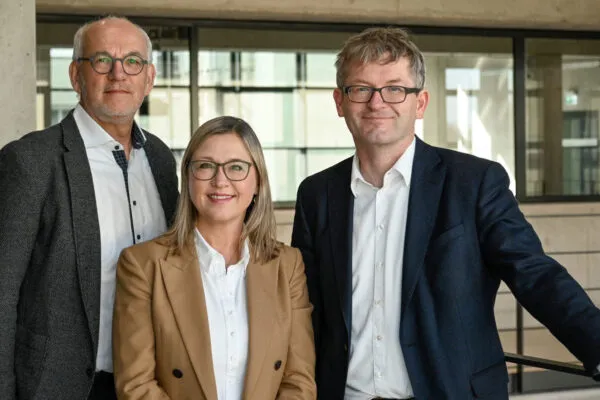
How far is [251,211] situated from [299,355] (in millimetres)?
370

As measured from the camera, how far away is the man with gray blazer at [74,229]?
7.47ft

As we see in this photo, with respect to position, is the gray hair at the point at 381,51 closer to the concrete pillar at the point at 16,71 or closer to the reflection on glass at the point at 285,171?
the concrete pillar at the point at 16,71

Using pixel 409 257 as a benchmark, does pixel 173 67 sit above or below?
above

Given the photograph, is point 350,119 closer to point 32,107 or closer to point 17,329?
point 17,329

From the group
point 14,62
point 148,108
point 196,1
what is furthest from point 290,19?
point 14,62

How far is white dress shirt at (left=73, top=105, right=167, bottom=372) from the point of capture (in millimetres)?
2367

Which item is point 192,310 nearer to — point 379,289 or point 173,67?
point 379,289

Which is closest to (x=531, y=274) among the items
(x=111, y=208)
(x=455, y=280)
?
(x=455, y=280)

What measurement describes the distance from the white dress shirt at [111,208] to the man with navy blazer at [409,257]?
48 cm

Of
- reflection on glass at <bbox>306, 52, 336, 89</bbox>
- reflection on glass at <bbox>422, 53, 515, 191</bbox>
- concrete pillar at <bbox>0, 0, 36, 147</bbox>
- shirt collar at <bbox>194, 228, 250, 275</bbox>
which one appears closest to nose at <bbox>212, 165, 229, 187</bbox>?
shirt collar at <bbox>194, 228, 250, 275</bbox>

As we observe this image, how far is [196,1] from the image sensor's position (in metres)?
6.37

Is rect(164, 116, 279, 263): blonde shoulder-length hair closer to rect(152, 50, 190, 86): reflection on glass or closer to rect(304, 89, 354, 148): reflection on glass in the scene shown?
rect(152, 50, 190, 86): reflection on glass

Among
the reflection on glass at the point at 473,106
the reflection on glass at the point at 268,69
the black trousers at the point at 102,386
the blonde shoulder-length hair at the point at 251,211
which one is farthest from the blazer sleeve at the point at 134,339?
the reflection on glass at the point at 473,106

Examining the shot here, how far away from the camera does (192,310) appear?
2137 mm
